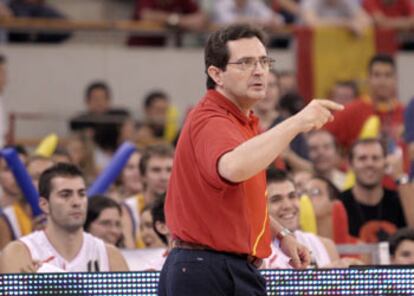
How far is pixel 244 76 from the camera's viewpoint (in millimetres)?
6781

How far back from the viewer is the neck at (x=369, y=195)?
12555mm

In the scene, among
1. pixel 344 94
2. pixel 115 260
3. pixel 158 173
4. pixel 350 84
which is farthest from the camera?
pixel 350 84

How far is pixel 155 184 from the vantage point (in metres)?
12.5

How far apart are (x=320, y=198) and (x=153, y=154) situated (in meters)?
1.66

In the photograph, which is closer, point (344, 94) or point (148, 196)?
point (148, 196)

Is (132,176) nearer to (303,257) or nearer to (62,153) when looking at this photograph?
(62,153)

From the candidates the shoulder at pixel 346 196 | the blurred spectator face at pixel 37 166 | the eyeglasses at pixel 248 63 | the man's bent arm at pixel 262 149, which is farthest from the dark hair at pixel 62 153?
the man's bent arm at pixel 262 149

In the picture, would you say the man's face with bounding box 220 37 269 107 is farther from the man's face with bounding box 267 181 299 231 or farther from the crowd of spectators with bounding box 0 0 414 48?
the crowd of spectators with bounding box 0 0 414 48

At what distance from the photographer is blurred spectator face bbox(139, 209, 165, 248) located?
11141 mm

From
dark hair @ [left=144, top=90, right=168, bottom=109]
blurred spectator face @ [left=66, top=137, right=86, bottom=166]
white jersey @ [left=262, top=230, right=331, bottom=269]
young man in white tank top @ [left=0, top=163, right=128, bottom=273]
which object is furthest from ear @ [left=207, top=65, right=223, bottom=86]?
dark hair @ [left=144, top=90, right=168, bottom=109]

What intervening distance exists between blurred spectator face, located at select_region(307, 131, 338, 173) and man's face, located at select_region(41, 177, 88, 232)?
13.8 feet

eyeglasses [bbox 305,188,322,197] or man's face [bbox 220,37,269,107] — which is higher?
man's face [bbox 220,37,269,107]

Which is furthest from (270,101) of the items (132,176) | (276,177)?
(276,177)

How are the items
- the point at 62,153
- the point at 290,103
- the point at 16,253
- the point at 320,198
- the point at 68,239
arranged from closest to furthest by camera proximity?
the point at 16,253, the point at 68,239, the point at 320,198, the point at 62,153, the point at 290,103
